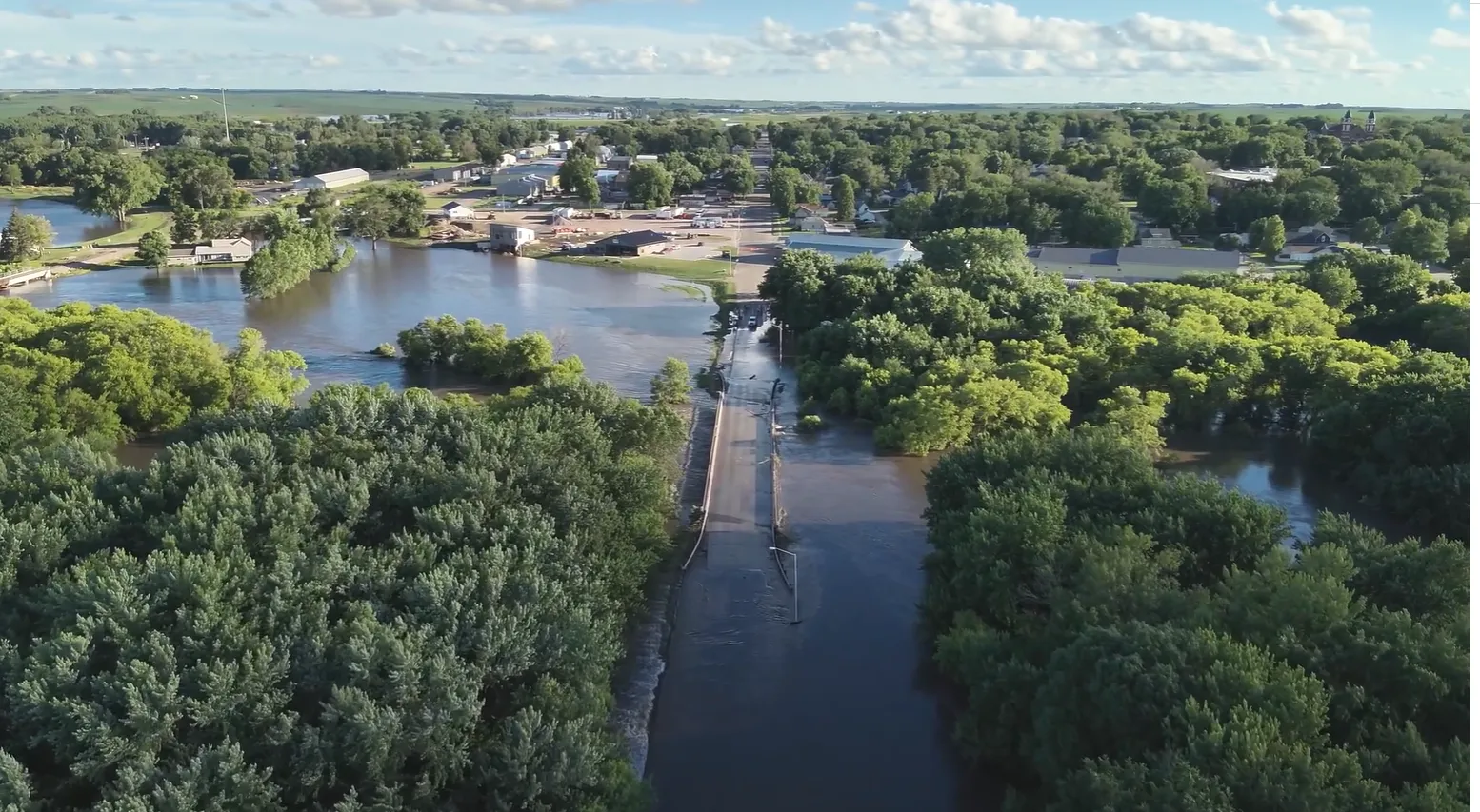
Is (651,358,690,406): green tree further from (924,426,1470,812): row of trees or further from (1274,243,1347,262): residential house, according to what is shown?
(1274,243,1347,262): residential house

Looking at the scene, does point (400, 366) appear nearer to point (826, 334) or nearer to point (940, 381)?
point (826, 334)

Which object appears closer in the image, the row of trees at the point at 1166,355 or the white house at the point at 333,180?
the row of trees at the point at 1166,355

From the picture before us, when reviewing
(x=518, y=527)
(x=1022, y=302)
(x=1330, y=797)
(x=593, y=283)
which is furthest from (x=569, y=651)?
(x=593, y=283)

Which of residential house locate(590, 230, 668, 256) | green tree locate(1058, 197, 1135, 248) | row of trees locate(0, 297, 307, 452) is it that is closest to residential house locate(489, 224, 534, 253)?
residential house locate(590, 230, 668, 256)

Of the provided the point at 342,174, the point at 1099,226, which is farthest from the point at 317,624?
the point at 342,174

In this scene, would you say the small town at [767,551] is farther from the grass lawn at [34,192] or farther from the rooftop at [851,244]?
the grass lawn at [34,192]

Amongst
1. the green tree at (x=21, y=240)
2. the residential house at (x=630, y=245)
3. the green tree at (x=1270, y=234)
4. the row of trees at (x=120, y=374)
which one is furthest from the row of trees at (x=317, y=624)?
the green tree at (x=1270, y=234)
